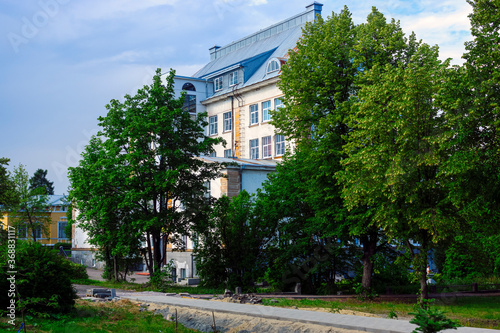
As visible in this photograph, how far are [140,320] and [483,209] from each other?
1245 centimetres

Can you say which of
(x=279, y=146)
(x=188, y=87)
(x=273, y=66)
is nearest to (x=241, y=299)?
(x=279, y=146)

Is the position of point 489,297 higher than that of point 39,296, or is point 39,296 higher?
Answer: point 39,296

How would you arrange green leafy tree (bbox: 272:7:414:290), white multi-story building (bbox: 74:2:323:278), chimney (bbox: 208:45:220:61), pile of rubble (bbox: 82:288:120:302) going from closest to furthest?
pile of rubble (bbox: 82:288:120:302)
green leafy tree (bbox: 272:7:414:290)
white multi-story building (bbox: 74:2:323:278)
chimney (bbox: 208:45:220:61)

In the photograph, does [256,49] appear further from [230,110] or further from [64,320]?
[64,320]

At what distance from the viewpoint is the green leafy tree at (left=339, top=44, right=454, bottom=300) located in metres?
20.7

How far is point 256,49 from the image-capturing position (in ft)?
200

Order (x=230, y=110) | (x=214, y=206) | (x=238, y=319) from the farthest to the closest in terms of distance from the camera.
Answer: (x=230, y=110) → (x=214, y=206) → (x=238, y=319)

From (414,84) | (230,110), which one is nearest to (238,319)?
(414,84)

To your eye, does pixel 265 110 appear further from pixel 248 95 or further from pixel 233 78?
pixel 233 78

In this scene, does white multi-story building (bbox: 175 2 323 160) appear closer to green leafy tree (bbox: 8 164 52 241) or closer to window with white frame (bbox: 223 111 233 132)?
window with white frame (bbox: 223 111 233 132)

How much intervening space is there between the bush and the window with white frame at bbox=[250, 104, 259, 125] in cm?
3714

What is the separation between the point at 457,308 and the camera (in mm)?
21016

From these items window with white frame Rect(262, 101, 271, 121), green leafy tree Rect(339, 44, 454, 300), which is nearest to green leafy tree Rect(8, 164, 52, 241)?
window with white frame Rect(262, 101, 271, 121)

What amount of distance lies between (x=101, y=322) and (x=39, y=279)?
7.63 feet
